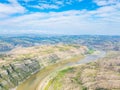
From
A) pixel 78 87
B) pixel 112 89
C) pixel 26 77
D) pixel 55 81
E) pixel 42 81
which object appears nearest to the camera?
pixel 112 89

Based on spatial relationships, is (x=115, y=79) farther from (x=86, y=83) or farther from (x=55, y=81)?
(x=55, y=81)

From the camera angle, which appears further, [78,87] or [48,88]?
[48,88]

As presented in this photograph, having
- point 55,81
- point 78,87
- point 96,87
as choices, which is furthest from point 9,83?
point 96,87

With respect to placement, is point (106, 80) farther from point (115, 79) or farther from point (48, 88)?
point (48, 88)

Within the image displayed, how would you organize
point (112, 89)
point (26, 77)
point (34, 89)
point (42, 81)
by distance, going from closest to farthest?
point (112, 89), point (34, 89), point (42, 81), point (26, 77)

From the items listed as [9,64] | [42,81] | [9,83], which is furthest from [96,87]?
[9,64]

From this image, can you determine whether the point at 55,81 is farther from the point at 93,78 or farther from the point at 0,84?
the point at 0,84

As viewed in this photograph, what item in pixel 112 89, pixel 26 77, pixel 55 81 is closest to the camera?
pixel 112 89

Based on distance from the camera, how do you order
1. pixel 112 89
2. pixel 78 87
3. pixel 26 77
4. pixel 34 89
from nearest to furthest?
pixel 112 89
pixel 78 87
pixel 34 89
pixel 26 77

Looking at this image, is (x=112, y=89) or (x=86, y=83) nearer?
(x=112, y=89)
